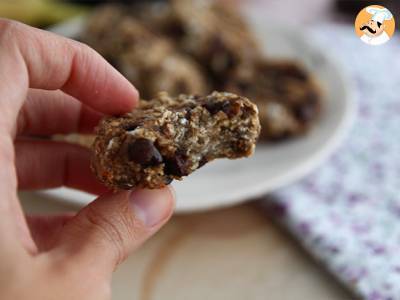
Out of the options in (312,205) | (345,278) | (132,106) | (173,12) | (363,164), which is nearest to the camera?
(132,106)

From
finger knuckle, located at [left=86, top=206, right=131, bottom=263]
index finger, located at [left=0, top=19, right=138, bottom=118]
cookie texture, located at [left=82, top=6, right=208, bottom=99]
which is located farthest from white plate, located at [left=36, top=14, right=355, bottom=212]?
finger knuckle, located at [left=86, top=206, right=131, bottom=263]

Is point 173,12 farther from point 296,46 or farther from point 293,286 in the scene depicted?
point 293,286

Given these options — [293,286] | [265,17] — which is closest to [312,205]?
[293,286]

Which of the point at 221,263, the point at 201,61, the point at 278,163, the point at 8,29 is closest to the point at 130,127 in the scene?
the point at 8,29

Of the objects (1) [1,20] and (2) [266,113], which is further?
(2) [266,113]

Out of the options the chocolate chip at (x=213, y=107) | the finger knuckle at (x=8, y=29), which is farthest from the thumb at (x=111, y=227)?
the finger knuckle at (x=8, y=29)

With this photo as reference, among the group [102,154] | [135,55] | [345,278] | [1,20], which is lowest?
[345,278]

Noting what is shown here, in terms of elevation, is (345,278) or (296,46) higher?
(296,46)
